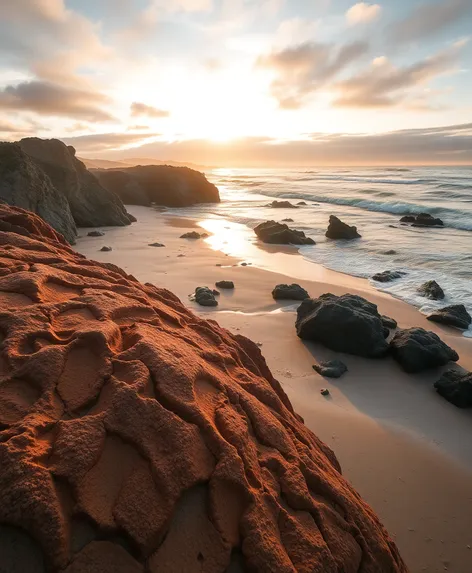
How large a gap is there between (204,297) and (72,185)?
11172 mm

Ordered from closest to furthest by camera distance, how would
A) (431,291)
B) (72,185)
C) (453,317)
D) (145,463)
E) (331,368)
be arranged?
(145,463) < (331,368) < (453,317) < (431,291) < (72,185)

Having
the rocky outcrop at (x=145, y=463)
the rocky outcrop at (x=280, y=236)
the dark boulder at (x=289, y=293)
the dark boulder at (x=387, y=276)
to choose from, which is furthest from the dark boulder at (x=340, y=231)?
the rocky outcrop at (x=145, y=463)

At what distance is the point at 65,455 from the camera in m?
1.51

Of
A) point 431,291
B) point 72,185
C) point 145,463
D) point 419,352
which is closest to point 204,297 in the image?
point 419,352

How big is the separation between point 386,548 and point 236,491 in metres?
0.97

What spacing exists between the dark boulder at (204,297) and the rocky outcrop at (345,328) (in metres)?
1.64

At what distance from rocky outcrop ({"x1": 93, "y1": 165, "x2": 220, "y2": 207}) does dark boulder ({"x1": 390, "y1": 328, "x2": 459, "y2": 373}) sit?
78.2 ft

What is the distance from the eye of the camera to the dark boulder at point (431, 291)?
812 centimetres

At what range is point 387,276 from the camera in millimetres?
9453

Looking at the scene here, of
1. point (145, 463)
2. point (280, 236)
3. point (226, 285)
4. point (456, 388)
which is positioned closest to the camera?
point (145, 463)

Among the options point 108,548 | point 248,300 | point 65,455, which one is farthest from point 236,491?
point 248,300

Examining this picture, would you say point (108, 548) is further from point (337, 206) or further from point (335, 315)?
point (337, 206)

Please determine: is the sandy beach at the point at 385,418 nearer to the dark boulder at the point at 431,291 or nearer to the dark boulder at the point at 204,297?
the dark boulder at the point at 204,297

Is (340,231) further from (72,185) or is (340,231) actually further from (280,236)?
(72,185)
